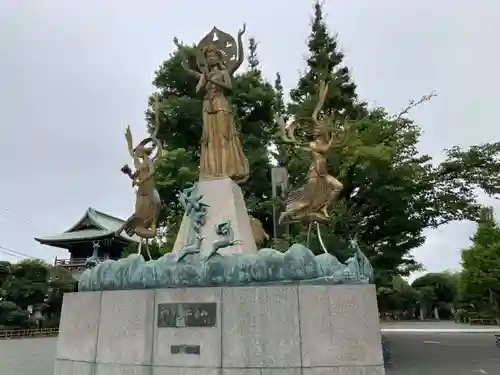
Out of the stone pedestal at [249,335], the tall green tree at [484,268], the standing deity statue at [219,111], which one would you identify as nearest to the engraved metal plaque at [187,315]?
the stone pedestal at [249,335]

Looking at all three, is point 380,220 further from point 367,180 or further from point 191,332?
point 191,332

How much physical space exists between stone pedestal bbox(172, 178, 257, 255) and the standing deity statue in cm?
29

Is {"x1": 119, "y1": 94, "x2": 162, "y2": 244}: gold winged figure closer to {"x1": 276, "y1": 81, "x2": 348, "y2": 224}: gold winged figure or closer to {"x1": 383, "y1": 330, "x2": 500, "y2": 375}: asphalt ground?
{"x1": 276, "y1": 81, "x2": 348, "y2": 224}: gold winged figure

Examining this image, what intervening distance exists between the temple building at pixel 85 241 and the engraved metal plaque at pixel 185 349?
24.5 meters

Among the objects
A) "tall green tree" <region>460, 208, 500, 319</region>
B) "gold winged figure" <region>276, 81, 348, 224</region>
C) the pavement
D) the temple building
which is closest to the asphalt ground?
the pavement

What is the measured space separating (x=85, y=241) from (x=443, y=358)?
24923 millimetres

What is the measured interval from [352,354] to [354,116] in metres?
13.4

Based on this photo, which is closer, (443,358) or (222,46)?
(222,46)

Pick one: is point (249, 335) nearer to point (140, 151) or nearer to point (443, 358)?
point (140, 151)

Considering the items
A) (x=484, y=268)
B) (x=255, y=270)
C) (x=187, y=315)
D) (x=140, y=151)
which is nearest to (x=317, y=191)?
(x=255, y=270)

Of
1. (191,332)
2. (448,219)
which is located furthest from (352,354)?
(448,219)

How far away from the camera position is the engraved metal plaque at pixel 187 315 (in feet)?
18.8

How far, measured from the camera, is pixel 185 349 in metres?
5.70

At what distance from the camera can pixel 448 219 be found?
14539mm
